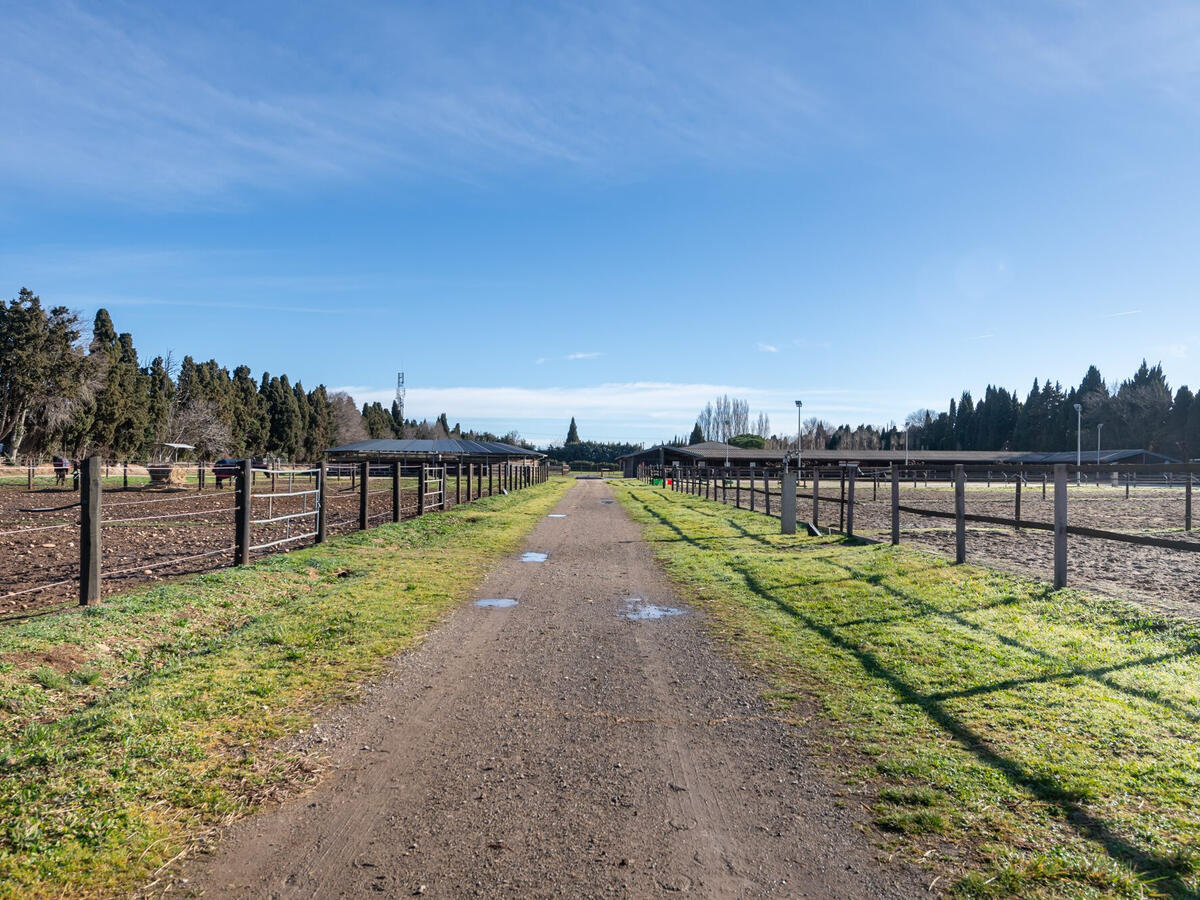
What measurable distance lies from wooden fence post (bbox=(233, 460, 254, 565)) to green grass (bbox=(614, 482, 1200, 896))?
6.01m

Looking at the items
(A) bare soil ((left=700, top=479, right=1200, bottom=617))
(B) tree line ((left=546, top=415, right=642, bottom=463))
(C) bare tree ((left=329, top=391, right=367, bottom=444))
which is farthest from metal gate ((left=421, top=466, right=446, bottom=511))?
(B) tree line ((left=546, top=415, right=642, bottom=463))

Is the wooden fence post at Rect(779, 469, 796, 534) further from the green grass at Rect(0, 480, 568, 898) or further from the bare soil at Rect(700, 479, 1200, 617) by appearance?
the green grass at Rect(0, 480, 568, 898)

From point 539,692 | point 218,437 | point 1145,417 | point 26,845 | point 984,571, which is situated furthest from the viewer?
point 1145,417

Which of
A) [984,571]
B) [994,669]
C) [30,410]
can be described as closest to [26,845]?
[994,669]

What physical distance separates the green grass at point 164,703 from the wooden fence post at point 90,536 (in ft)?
Answer: 0.91

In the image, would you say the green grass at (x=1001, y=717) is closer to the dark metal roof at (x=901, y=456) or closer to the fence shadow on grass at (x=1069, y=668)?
the fence shadow on grass at (x=1069, y=668)

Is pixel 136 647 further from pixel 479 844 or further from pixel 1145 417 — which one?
pixel 1145 417

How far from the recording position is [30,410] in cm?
5075

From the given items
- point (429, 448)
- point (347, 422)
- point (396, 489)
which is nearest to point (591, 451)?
point (347, 422)

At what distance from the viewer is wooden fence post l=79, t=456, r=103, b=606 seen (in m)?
6.86

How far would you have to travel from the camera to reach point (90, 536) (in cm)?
695

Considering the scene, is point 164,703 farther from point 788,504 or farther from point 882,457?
point 882,457

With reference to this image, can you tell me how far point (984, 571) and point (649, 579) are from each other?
4.23 meters

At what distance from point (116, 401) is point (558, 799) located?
62690 millimetres
